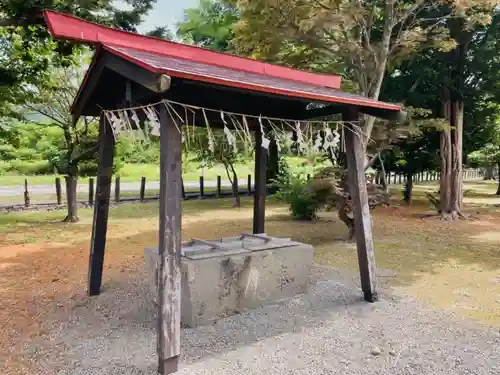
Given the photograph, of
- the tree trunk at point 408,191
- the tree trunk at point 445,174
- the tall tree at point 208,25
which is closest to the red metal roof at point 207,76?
the tree trunk at point 445,174

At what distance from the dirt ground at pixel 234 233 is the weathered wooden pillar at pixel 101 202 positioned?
35 centimetres

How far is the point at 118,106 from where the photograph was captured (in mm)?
4641

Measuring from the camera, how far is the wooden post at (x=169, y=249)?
128 inches

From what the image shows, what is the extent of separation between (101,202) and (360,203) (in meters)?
3.18

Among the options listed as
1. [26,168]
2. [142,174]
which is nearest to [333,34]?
[142,174]

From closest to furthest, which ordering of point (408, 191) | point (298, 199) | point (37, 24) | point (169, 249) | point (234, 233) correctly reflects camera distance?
point (169, 249)
point (37, 24)
point (234, 233)
point (298, 199)
point (408, 191)

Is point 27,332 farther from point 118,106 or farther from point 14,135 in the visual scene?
point 14,135

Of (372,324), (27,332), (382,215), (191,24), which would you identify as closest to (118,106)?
(27,332)

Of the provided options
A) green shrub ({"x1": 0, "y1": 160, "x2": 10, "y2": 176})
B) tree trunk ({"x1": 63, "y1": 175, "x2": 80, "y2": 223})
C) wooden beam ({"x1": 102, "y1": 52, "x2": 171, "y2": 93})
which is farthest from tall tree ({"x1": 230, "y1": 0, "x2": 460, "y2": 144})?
green shrub ({"x1": 0, "y1": 160, "x2": 10, "y2": 176})

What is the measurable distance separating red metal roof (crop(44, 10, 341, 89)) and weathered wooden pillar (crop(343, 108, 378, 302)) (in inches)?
38.8

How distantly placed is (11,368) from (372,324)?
3.38m

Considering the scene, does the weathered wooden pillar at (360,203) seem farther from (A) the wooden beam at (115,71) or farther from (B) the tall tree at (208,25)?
(B) the tall tree at (208,25)

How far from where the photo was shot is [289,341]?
3789 mm

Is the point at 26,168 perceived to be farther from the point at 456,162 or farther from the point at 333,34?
the point at 456,162
